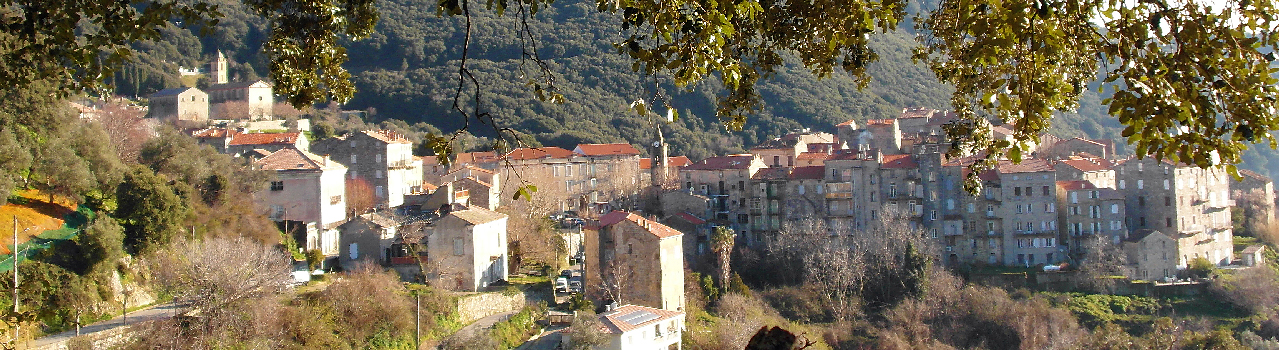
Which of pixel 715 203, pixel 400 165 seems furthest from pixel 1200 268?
pixel 400 165

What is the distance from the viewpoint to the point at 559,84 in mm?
56000

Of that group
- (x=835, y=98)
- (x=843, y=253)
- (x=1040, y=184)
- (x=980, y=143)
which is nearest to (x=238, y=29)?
(x=835, y=98)

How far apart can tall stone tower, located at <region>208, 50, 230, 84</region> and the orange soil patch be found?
39552 mm

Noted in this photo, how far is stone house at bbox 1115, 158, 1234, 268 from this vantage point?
4241 cm

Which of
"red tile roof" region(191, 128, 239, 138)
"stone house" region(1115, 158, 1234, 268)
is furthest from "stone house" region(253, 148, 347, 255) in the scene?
"stone house" region(1115, 158, 1234, 268)

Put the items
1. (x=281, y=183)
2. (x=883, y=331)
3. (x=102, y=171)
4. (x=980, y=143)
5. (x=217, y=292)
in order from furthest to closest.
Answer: (x=883, y=331), (x=281, y=183), (x=102, y=171), (x=217, y=292), (x=980, y=143)

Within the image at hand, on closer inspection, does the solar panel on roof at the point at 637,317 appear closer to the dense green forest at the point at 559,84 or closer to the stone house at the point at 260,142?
the stone house at the point at 260,142

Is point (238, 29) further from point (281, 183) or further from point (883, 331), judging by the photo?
point (883, 331)

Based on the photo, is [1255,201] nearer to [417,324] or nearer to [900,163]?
[900,163]

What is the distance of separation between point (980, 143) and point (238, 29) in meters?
66.5

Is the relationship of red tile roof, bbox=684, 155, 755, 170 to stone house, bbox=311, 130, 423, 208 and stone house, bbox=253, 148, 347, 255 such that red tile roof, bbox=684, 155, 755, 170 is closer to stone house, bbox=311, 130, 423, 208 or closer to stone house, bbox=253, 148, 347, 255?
stone house, bbox=311, 130, 423, 208

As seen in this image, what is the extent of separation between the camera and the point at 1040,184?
4066 centimetres

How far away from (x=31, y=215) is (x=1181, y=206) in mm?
41080

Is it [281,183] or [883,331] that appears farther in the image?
[883,331]
